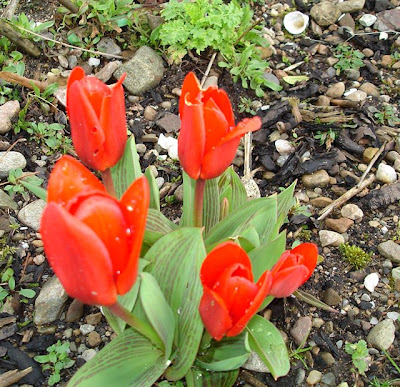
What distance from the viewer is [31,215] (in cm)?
256

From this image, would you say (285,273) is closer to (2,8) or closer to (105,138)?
(105,138)

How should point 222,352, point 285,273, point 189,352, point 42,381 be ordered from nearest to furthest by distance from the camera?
point 285,273
point 189,352
point 222,352
point 42,381

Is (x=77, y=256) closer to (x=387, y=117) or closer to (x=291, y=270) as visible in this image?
(x=291, y=270)

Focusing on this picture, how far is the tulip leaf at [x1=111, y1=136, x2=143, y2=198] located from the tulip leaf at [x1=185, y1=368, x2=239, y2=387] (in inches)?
26.3

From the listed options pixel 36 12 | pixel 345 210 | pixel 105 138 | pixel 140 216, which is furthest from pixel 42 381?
pixel 36 12

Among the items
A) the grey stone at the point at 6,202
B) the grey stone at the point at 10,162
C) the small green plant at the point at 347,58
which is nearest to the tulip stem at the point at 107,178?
the grey stone at the point at 6,202

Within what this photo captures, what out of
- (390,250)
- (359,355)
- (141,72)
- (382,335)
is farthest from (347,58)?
(359,355)

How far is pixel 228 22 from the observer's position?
3033mm

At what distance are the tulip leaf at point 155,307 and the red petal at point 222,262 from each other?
20 cm

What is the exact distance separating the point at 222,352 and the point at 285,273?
452mm

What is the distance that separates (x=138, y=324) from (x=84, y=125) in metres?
0.58

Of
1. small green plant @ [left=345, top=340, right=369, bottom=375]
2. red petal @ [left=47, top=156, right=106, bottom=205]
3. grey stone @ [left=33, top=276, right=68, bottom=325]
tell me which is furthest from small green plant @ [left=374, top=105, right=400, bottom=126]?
red petal @ [left=47, top=156, right=106, bottom=205]

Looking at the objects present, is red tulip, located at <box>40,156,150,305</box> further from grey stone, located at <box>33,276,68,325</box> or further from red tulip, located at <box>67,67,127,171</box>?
grey stone, located at <box>33,276,68,325</box>

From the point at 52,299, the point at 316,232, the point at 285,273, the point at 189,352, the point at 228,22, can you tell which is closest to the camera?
the point at 285,273
